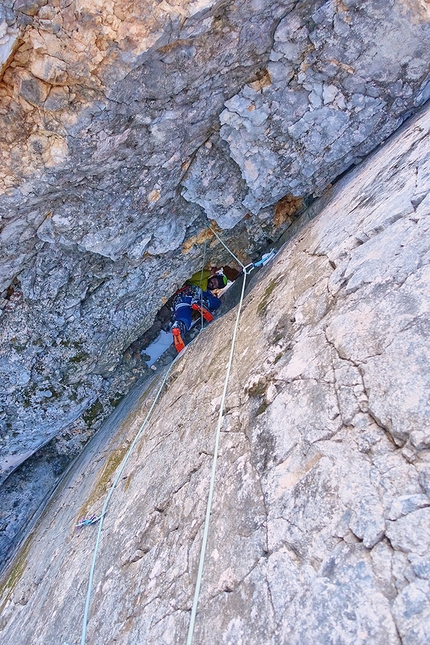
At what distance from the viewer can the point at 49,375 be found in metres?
5.38

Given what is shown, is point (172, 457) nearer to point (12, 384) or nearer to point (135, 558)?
point (135, 558)

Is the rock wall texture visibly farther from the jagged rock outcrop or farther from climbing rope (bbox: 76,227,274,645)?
climbing rope (bbox: 76,227,274,645)

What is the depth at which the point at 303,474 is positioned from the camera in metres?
2.19

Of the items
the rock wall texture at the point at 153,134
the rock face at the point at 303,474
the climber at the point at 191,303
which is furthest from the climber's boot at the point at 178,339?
the rock face at the point at 303,474

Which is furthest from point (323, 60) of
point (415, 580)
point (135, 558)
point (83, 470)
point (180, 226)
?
point (83, 470)

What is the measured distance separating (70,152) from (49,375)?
315 cm

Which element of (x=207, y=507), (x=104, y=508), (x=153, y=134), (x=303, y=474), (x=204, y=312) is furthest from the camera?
(x=204, y=312)

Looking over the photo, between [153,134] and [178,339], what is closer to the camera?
[153,134]

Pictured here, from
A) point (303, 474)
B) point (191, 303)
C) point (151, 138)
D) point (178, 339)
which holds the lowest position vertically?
point (303, 474)

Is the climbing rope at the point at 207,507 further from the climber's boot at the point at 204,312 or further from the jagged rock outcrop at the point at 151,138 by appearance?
the climber's boot at the point at 204,312

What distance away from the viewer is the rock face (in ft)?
5.76

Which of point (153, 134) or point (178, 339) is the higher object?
point (153, 134)

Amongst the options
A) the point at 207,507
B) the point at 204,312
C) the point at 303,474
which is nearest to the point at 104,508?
the point at 207,507

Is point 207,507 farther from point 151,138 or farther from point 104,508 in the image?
point 151,138
